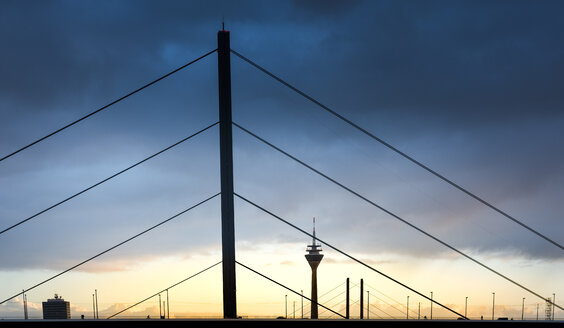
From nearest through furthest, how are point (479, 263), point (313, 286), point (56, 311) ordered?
point (479, 263), point (313, 286), point (56, 311)

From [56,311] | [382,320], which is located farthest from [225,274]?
[56,311]

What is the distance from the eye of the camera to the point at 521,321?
355cm

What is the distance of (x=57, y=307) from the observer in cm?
11788

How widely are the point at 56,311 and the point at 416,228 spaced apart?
413 ft

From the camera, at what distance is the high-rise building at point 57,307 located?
354 ft

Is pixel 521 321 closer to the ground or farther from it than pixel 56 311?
farther from it

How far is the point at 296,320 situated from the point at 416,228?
4498mm

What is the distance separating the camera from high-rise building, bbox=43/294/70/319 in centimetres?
10801

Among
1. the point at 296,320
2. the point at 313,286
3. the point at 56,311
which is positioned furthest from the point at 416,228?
the point at 56,311

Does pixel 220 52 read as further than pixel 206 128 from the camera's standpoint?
No
